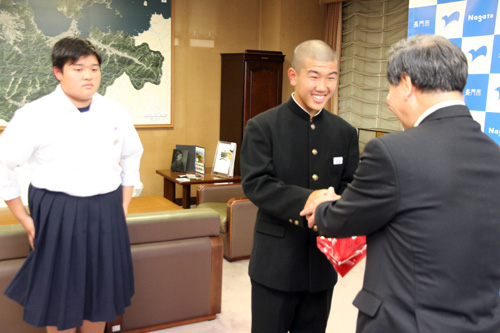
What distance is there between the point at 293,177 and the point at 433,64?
2.83ft

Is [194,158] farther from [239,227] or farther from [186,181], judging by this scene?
[239,227]

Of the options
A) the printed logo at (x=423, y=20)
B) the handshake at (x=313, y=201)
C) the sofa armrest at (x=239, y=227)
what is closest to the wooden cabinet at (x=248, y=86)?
the sofa armrest at (x=239, y=227)

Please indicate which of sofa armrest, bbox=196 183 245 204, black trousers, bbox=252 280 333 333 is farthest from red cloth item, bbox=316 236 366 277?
sofa armrest, bbox=196 183 245 204

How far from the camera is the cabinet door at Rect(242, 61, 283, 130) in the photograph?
6.50m

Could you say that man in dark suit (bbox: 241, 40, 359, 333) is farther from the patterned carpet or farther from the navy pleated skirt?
the patterned carpet

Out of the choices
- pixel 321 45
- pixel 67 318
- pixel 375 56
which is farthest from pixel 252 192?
pixel 375 56

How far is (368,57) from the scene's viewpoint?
670 cm

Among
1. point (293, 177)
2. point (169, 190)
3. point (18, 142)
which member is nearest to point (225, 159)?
point (169, 190)

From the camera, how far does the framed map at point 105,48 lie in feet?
19.0

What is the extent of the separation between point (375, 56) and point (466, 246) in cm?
559

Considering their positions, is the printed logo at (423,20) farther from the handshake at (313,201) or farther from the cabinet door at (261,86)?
the cabinet door at (261,86)

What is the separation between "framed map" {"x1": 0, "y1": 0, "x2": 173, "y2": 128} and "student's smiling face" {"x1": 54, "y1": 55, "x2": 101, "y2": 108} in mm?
3942

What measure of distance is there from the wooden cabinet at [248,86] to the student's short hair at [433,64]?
505 centimetres

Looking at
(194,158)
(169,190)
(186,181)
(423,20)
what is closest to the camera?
(423,20)
